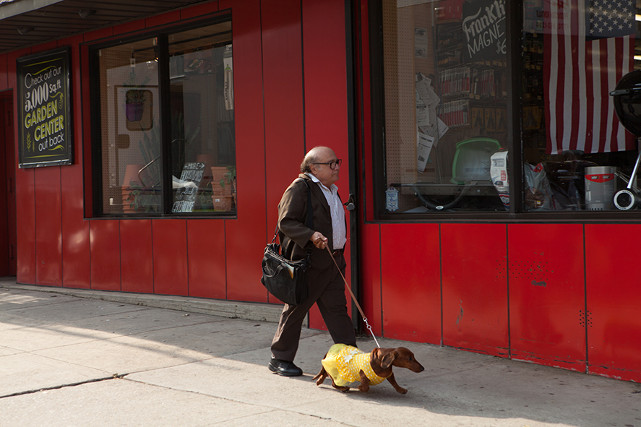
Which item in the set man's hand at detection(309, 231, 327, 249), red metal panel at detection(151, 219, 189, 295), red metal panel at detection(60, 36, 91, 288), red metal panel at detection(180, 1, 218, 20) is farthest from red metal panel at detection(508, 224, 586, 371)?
red metal panel at detection(60, 36, 91, 288)

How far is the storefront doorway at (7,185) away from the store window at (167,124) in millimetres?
2695

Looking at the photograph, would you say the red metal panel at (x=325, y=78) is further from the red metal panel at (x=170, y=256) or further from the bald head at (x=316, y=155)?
the red metal panel at (x=170, y=256)

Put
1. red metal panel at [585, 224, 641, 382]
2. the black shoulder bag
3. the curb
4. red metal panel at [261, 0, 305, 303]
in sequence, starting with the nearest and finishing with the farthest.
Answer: red metal panel at [585, 224, 641, 382] → the black shoulder bag → red metal panel at [261, 0, 305, 303] → the curb

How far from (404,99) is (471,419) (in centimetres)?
344

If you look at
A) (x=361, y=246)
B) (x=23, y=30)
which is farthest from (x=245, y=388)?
(x=23, y=30)

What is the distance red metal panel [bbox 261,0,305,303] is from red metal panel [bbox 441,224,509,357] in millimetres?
2099

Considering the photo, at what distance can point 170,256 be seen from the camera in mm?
8969

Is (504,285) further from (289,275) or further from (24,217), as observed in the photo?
(24,217)

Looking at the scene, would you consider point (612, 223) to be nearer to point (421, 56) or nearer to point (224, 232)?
point (421, 56)

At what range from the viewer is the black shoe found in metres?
5.52

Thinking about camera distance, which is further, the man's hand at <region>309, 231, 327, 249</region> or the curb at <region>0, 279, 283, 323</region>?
the curb at <region>0, 279, 283, 323</region>

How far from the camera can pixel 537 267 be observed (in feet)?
18.5

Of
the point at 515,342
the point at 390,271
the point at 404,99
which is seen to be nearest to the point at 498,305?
the point at 515,342

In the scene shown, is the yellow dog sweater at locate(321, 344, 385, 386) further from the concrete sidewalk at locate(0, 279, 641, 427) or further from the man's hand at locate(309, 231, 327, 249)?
the man's hand at locate(309, 231, 327, 249)
